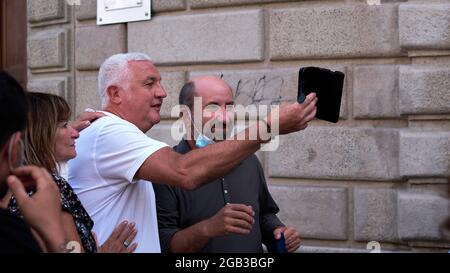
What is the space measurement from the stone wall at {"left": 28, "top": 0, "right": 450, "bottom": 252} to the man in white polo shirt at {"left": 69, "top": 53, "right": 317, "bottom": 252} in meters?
2.16

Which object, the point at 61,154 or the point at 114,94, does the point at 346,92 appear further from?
the point at 61,154

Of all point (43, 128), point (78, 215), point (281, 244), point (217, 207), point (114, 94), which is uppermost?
point (114, 94)

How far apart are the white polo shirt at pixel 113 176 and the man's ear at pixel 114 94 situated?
0.19 meters

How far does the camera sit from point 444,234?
4.53 meters

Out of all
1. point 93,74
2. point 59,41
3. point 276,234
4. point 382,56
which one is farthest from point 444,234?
point 59,41

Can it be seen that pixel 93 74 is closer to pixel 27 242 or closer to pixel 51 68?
pixel 51 68

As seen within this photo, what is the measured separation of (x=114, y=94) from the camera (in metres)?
3.14

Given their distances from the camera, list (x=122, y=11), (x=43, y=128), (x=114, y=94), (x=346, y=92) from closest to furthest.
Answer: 1. (x=43, y=128)
2. (x=114, y=94)
3. (x=346, y=92)
4. (x=122, y=11)

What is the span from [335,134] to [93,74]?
2.19m

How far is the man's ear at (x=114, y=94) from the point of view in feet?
10.3

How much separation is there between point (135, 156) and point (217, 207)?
0.67 metres

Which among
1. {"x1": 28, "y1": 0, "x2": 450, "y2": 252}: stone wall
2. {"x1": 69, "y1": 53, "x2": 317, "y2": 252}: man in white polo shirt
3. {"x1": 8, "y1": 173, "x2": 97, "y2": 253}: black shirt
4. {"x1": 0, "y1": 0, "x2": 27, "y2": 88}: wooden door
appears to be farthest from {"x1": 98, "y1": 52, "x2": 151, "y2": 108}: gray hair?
{"x1": 0, "y1": 0, "x2": 27, "y2": 88}: wooden door

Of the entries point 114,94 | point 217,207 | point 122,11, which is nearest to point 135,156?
point 114,94

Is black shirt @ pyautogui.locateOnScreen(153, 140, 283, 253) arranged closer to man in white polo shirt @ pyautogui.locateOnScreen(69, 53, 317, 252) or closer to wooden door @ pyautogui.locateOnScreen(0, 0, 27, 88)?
man in white polo shirt @ pyautogui.locateOnScreen(69, 53, 317, 252)
